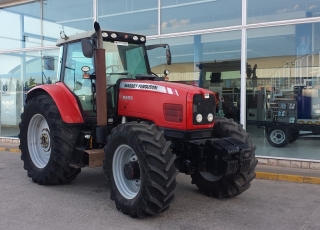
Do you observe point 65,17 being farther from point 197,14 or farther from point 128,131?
point 128,131

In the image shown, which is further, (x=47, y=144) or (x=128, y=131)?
(x=47, y=144)

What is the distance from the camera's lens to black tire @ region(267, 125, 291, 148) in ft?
28.8

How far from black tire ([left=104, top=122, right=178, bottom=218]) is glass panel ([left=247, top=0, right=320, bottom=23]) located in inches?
206

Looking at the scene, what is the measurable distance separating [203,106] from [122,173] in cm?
151

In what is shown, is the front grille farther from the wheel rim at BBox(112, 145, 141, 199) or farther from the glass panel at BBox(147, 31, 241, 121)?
the glass panel at BBox(147, 31, 241, 121)

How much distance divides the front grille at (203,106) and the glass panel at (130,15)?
5293 millimetres

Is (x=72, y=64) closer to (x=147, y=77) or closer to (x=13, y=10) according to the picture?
(x=147, y=77)

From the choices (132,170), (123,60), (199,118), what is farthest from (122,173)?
(123,60)

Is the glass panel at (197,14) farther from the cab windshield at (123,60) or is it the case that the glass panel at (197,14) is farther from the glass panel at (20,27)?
the glass panel at (20,27)

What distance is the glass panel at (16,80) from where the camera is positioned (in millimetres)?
12422

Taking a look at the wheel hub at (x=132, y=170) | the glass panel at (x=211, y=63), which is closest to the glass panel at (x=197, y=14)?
the glass panel at (x=211, y=63)

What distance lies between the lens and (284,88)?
346 inches

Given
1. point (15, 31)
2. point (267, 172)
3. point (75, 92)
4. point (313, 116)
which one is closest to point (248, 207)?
point (267, 172)

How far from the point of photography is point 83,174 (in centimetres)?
759
